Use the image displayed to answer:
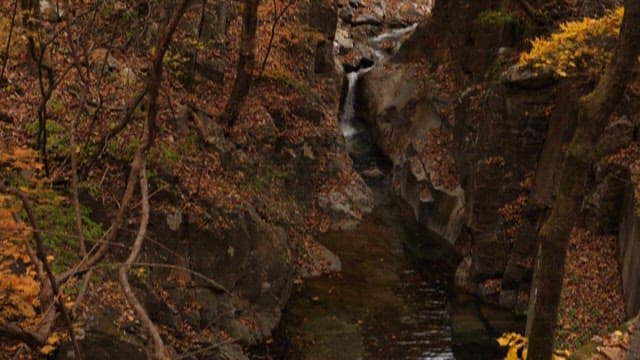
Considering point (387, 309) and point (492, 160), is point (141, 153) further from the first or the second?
point (492, 160)

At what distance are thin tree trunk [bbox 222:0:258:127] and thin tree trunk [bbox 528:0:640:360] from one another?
1004 cm

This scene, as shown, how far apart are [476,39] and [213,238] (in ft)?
44.6

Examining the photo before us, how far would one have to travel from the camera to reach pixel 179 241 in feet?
43.1

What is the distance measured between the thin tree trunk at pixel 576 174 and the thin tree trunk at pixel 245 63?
10041 millimetres

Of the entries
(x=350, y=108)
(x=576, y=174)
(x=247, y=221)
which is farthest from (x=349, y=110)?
(x=576, y=174)

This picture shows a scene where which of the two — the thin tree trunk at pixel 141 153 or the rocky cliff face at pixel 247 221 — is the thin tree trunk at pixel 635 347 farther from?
the thin tree trunk at pixel 141 153

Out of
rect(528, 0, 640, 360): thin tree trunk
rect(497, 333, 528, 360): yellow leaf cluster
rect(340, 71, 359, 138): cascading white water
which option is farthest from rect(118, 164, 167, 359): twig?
rect(340, 71, 359, 138): cascading white water

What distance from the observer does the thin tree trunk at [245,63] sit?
50.1 feet

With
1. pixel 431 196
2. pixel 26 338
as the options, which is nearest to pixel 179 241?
pixel 26 338

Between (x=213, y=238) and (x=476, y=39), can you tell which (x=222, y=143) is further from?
(x=476, y=39)

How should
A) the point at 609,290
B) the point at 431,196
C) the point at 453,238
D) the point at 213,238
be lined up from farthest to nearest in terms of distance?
1. the point at 431,196
2. the point at 453,238
3. the point at 213,238
4. the point at 609,290

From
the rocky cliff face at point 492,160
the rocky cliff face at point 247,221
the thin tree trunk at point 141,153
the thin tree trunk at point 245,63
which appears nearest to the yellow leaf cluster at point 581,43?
the rocky cliff face at point 492,160

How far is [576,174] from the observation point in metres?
6.77

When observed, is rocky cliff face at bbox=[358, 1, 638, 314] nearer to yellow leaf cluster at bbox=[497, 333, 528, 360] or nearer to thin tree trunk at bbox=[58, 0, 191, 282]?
yellow leaf cluster at bbox=[497, 333, 528, 360]
